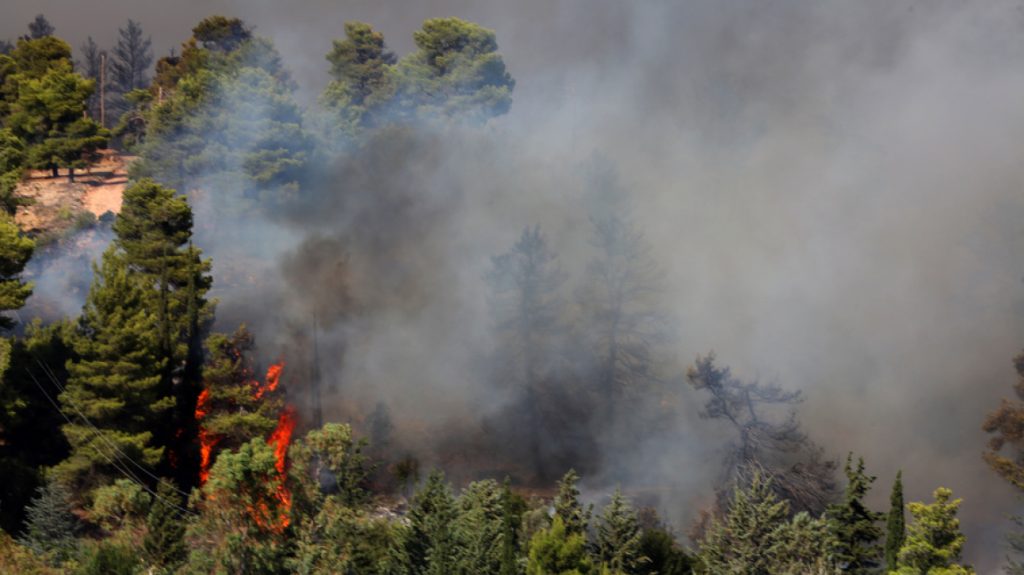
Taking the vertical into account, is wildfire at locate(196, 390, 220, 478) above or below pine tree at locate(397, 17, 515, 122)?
below

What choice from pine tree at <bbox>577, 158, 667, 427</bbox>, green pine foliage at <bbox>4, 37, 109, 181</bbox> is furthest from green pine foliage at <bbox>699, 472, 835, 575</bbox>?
green pine foliage at <bbox>4, 37, 109, 181</bbox>

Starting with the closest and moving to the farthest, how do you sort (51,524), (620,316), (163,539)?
(163,539) → (51,524) → (620,316)

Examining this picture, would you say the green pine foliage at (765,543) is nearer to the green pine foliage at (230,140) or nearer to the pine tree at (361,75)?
the green pine foliage at (230,140)

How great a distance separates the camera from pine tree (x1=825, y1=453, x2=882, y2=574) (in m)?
38.7

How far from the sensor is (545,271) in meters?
68.5

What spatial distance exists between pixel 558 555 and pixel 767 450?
22434 millimetres

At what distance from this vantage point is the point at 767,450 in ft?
181

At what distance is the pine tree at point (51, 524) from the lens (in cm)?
4381

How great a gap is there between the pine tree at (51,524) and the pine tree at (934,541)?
29.8 meters

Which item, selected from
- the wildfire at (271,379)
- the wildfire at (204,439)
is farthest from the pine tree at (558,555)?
the wildfire at (271,379)

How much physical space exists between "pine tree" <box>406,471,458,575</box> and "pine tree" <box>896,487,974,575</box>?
14.7 meters

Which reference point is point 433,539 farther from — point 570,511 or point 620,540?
point 620,540

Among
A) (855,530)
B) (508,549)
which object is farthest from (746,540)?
(508,549)

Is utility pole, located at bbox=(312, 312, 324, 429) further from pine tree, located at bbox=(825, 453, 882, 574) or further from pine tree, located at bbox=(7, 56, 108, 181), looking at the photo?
pine tree, located at bbox=(825, 453, 882, 574)
